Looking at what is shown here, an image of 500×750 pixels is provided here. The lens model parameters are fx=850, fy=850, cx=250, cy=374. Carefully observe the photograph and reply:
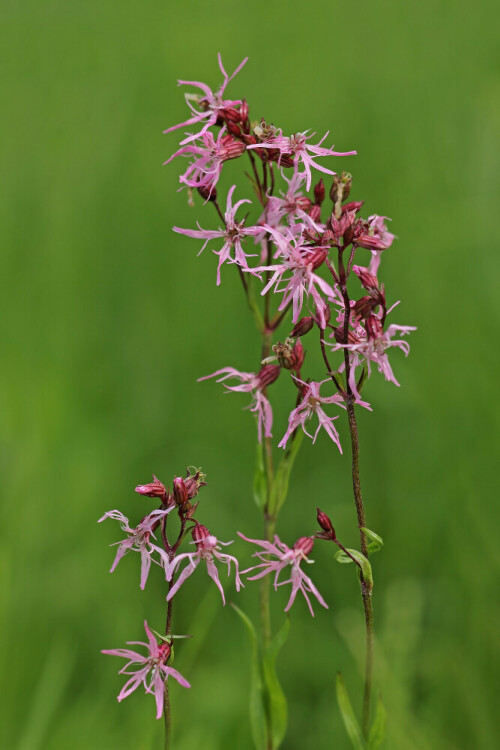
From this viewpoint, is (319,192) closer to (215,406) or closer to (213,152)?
(213,152)

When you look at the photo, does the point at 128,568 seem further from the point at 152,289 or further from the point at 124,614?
the point at 152,289

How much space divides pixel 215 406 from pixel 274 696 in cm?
179

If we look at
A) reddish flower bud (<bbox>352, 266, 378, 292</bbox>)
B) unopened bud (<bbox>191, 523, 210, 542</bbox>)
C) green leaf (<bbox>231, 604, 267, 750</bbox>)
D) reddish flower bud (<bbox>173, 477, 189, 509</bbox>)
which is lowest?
green leaf (<bbox>231, 604, 267, 750</bbox>)

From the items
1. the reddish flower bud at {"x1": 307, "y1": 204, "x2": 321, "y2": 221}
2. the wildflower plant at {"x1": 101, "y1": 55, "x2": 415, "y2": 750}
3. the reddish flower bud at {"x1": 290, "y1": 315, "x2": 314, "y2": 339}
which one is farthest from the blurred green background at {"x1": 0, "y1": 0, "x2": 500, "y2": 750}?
the reddish flower bud at {"x1": 307, "y1": 204, "x2": 321, "y2": 221}

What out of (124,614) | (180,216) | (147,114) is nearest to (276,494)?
(124,614)

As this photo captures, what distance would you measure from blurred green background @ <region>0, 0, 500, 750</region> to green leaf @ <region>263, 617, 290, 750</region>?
263 mm

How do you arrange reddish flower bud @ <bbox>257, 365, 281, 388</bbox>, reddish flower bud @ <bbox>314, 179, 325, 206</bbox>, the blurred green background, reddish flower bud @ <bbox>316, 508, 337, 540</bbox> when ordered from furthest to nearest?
the blurred green background, reddish flower bud @ <bbox>257, 365, 281, 388</bbox>, reddish flower bud @ <bbox>314, 179, 325, 206</bbox>, reddish flower bud @ <bbox>316, 508, 337, 540</bbox>

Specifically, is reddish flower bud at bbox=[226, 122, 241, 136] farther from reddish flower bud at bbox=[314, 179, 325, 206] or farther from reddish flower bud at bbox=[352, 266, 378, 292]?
reddish flower bud at bbox=[352, 266, 378, 292]

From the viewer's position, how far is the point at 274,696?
2348 millimetres

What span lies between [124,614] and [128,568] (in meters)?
0.29

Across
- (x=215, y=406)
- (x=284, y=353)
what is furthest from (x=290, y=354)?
(x=215, y=406)

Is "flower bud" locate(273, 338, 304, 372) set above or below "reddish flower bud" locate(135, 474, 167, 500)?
above

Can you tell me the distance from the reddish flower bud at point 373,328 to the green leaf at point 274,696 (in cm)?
86

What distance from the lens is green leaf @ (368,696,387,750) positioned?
205 cm
